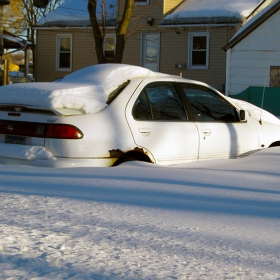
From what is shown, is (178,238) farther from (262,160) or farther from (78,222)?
(262,160)

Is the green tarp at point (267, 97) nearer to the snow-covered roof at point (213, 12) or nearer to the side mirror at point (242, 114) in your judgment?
the snow-covered roof at point (213, 12)

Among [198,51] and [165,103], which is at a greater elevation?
[198,51]

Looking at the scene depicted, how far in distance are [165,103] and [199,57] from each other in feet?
64.3

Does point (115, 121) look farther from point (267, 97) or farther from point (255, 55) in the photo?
point (255, 55)

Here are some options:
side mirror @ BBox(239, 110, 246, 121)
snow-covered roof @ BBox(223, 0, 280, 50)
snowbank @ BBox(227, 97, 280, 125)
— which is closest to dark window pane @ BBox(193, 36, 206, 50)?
snow-covered roof @ BBox(223, 0, 280, 50)

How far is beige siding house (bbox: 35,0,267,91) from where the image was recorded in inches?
987

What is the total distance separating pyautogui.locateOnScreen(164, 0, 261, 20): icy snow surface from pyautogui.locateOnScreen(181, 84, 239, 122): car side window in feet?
56.5

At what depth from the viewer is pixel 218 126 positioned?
25.1 ft

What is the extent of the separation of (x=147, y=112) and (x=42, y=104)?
1303 mm

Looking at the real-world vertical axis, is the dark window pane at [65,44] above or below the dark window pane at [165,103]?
above

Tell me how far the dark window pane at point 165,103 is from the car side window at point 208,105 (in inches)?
8.7

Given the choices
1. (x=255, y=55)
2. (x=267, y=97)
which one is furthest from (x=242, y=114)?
(x=255, y=55)

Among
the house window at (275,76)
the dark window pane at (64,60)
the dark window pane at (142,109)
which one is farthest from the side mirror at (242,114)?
the dark window pane at (64,60)

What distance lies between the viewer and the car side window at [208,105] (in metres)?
7.48
